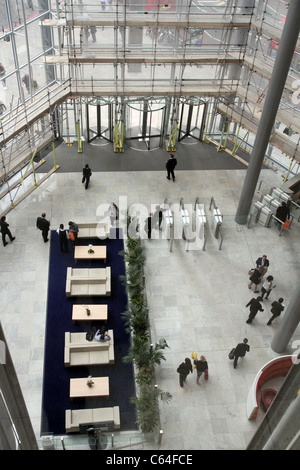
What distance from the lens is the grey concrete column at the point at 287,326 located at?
10.7 meters

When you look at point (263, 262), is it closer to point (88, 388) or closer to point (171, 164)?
point (171, 164)

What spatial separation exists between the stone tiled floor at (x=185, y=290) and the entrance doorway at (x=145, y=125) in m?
1.89

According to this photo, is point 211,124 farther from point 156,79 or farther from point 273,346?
point 273,346

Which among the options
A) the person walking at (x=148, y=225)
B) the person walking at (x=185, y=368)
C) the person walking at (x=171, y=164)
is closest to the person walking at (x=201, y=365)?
the person walking at (x=185, y=368)

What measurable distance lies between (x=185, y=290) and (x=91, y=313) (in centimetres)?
262

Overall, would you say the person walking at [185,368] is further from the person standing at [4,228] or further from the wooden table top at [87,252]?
the person standing at [4,228]

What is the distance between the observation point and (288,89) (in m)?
15.0

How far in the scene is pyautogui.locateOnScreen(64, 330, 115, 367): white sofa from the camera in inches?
432

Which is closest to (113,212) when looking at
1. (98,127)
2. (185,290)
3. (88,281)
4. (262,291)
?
(88,281)

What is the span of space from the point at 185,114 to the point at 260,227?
5.77 metres

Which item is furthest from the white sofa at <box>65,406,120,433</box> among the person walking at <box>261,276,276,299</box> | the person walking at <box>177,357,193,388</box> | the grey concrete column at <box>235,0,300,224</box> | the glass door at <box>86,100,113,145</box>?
the glass door at <box>86,100,113,145</box>

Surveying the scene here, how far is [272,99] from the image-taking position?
1251cm

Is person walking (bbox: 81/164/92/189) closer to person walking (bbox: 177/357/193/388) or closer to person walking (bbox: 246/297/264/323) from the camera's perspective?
person walking (bbox: 246/297/264/323)

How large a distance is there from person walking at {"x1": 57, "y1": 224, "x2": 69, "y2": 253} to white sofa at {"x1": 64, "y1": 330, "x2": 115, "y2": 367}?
3.04 metres
